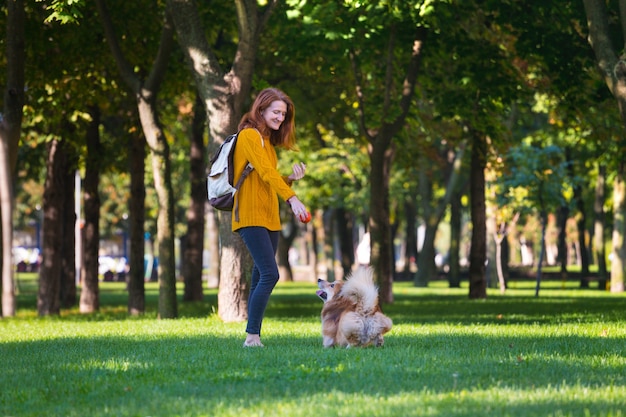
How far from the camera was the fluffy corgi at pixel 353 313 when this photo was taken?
9656 mm

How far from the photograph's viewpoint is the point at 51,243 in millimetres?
23734

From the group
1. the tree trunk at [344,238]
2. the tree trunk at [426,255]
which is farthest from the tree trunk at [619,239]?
the tree trunk at [344,238]

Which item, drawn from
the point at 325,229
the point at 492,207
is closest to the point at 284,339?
the point at 492,207

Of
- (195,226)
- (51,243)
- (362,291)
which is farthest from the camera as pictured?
(195,226)

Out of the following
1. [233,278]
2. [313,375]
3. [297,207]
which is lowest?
[313,375]

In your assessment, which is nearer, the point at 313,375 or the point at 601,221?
the point at 313,375

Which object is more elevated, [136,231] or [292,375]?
[136,231]

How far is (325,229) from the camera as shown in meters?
50.6

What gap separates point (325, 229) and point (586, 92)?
29792mm

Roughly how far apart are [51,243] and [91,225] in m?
1.29

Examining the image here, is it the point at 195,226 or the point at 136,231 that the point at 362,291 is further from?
the point at 195,226

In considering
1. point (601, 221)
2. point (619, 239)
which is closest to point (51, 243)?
point (619, 239)

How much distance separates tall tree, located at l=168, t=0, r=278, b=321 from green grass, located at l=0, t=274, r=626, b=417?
3.45m

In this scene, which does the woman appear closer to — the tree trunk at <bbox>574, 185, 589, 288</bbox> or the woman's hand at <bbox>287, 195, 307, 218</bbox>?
the woman's hand at <bbox>287, 195, 307, 218</bbox>
